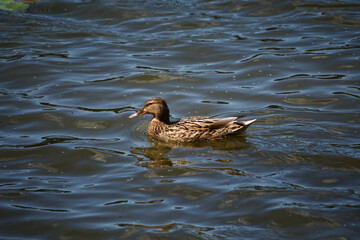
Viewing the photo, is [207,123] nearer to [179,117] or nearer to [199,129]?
[199,129]

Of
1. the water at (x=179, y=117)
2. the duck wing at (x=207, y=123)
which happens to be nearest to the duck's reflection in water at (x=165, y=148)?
the water at (x=179, y=117)

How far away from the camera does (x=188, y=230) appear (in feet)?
18.1

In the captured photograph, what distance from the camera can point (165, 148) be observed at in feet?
26.8

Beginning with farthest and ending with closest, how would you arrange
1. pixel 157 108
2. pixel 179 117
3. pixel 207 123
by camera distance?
pixel 179 117 → pixel 157 108 → pixel 207 123

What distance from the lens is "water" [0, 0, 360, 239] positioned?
5.84 m

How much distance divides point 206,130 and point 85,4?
380 inches

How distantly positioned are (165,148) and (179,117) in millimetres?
1411

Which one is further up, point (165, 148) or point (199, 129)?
point (199, 129)

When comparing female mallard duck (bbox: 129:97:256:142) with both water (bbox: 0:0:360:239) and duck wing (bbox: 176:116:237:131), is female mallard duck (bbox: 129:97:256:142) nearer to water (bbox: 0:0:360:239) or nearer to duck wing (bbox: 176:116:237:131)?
duck wing (bbox: 176:116:237:131)

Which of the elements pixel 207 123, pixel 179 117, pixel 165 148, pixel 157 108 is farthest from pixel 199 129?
pixel 179 117

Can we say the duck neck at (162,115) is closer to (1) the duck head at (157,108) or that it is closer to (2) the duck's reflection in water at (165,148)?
(1) the duck head at (157,108)

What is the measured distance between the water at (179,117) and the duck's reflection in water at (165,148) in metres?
0.03

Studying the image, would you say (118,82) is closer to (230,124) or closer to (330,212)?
(230,124)

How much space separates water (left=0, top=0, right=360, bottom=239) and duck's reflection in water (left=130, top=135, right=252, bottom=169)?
0.03 meters
